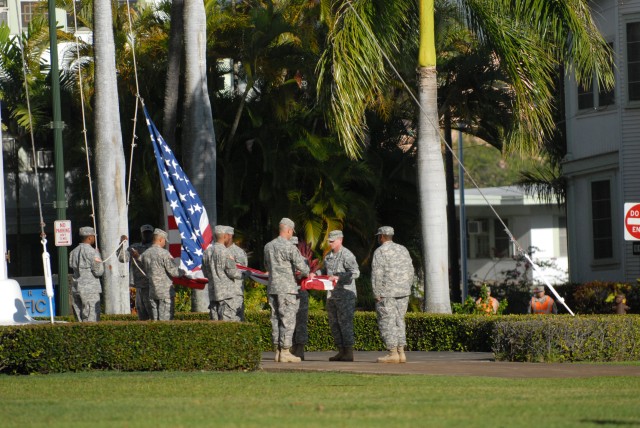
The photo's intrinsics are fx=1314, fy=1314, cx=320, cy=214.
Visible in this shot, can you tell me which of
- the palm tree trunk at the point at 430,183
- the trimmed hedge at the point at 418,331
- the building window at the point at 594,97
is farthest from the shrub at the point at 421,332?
the building window at the point at 594,97

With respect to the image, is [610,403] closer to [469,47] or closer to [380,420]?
[380,420]

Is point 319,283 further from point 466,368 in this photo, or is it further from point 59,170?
point 59,170

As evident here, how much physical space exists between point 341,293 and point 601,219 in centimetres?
1671

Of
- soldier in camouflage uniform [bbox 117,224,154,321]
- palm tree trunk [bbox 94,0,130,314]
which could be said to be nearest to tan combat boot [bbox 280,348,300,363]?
soldier in camouflage uniform [bbox 117,224,154,321]

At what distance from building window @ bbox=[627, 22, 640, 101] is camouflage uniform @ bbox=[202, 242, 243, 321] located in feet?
52.9

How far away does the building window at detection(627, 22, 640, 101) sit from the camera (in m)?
31.2

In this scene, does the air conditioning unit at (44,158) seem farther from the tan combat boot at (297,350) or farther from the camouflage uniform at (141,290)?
the tan combat boot at (297,350)

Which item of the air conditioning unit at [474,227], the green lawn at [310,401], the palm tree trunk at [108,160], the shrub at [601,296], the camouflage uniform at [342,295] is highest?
the palm tree trunk at [108,160]

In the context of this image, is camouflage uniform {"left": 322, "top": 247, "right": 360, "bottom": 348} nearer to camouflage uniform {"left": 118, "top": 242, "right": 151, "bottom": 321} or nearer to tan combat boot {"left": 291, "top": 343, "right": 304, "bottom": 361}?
tan combat boot {"left": 291, "top": 343, "right": 304, "bottom": 361}

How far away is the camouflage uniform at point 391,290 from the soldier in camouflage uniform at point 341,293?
43 centimetres

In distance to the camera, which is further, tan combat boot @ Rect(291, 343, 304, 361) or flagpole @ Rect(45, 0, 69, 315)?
flagpole @ Rect(45, 0, 69, 315)

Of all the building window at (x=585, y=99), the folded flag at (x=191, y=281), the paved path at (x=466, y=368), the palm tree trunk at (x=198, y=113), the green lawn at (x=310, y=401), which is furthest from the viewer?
the building window at (x=585, y=99)

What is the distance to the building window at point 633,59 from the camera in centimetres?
3122

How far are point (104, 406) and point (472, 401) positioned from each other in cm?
319
